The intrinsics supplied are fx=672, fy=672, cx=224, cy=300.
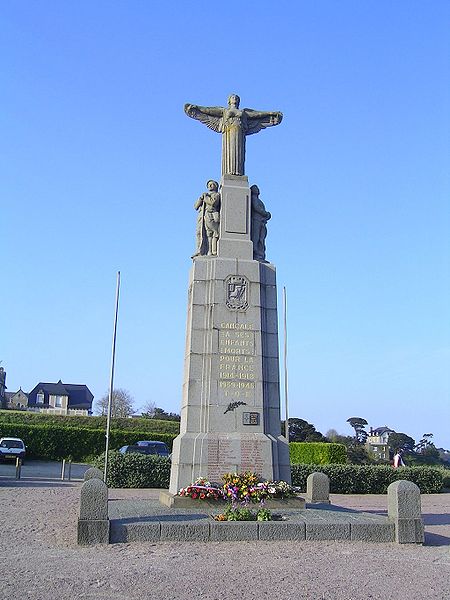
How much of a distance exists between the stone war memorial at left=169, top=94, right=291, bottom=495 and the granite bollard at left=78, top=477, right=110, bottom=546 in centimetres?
329

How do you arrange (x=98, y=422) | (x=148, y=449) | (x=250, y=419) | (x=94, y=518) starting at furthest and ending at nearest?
(x=98, y=422), (x=148, y=449), (x=250, y=419), (x=94, y=518)

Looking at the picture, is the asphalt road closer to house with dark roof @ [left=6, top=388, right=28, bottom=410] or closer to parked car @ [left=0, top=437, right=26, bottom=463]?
parked car @ [left=0, top=437, right=26, bottom=463]

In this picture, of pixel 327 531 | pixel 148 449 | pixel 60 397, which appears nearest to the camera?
pixel 327 531

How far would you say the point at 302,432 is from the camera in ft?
178

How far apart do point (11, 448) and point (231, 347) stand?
25008 mm

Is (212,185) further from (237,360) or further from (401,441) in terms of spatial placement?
(401,441)

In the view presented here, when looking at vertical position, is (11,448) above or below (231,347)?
below

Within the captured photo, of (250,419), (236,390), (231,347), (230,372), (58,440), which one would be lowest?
(250,419)

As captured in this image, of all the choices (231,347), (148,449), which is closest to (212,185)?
(231,347)

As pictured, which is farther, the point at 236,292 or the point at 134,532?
the point at 236,292

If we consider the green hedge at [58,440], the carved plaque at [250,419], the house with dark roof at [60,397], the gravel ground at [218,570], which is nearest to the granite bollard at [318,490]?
the carved plaque at [250,419]

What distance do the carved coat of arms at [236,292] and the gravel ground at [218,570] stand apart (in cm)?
540

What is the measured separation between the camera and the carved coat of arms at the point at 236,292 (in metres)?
14.3

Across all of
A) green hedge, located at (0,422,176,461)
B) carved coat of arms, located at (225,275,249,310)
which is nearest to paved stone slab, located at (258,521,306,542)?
carved coat of arms, located at (225,275,249,310)
